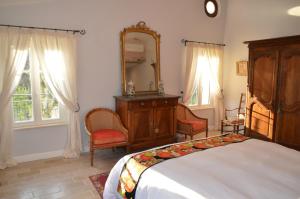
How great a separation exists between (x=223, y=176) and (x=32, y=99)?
3041 millimetres

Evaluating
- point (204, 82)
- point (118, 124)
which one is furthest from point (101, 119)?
point (204, 82)

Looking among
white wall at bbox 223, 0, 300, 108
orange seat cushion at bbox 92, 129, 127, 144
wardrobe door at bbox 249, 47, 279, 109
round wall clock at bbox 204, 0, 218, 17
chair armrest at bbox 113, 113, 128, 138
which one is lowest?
orange seat cushion at bbox 92, 129, 127, 144

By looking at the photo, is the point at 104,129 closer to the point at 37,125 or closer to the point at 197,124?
the point at 37,125

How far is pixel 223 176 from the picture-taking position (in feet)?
5.41

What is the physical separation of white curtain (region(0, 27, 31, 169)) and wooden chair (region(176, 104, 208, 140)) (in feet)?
8.95

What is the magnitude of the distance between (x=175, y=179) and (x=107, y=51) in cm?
288

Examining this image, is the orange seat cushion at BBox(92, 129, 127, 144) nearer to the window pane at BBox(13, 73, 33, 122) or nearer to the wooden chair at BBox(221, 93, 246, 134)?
the window pane at BBox(13, 73, 33, 122)

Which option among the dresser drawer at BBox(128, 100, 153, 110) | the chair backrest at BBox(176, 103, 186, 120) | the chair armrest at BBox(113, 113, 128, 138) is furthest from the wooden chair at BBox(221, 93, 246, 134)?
the chair armrest at BBox(113, 113, 128, 138)

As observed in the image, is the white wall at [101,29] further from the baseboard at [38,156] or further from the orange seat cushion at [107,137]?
the orange seat cushion at [107,137]

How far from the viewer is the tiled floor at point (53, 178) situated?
8.66ft

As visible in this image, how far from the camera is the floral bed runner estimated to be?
1847 mm

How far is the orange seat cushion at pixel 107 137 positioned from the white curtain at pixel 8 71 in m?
1.21

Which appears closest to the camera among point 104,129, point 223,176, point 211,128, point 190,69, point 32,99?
point 223,176

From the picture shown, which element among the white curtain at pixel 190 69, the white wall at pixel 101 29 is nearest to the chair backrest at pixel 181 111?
the white curtain at pixel 190 69
